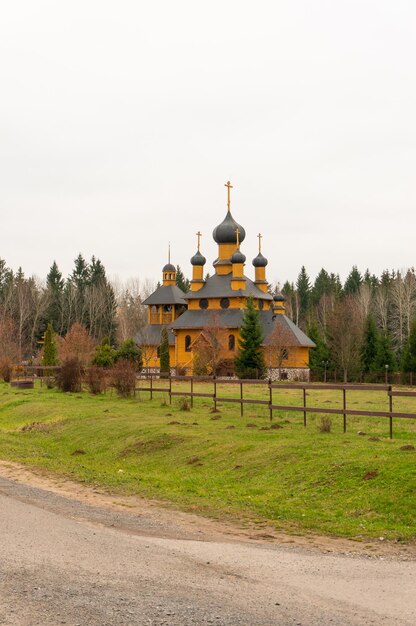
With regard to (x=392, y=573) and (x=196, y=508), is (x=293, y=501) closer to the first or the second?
(x=196, y=508)

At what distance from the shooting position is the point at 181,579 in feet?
30.8

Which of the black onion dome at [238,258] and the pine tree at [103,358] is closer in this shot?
the pine tree at [103,358]

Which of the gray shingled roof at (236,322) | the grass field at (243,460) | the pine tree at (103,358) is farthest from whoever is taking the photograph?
the gray shingled roof at (236,322)

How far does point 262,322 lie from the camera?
7188 cm

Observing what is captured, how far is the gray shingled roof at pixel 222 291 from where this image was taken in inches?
2896

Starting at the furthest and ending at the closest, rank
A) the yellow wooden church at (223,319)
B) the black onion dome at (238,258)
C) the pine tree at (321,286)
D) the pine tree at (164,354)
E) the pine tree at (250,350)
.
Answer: the pine tree at (321,286) < the black onion dome at (238,258) < the pine tree at (164,354) < the yellow wooden church at (223,319) < the pine tree at (250,350)

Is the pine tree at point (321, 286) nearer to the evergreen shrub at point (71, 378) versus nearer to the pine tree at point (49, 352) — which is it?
the pine tree at point (49, 352)

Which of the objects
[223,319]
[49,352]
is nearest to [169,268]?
[223,319]

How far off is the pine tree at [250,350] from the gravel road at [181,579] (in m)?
51.2

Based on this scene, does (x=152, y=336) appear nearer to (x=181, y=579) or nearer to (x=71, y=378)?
(x=71, y=378)

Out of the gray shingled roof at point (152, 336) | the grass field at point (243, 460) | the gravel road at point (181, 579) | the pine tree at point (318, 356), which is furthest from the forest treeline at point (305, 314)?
the gravel road at point (181, 579)

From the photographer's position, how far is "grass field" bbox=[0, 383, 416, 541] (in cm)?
1405

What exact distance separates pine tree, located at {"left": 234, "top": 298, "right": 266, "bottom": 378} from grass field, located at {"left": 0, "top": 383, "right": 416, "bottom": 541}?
107 feet

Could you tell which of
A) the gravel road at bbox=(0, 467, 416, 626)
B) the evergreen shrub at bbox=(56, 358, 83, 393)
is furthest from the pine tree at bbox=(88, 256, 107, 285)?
the gravel road at bbox=(0, 467, 416, 626)
